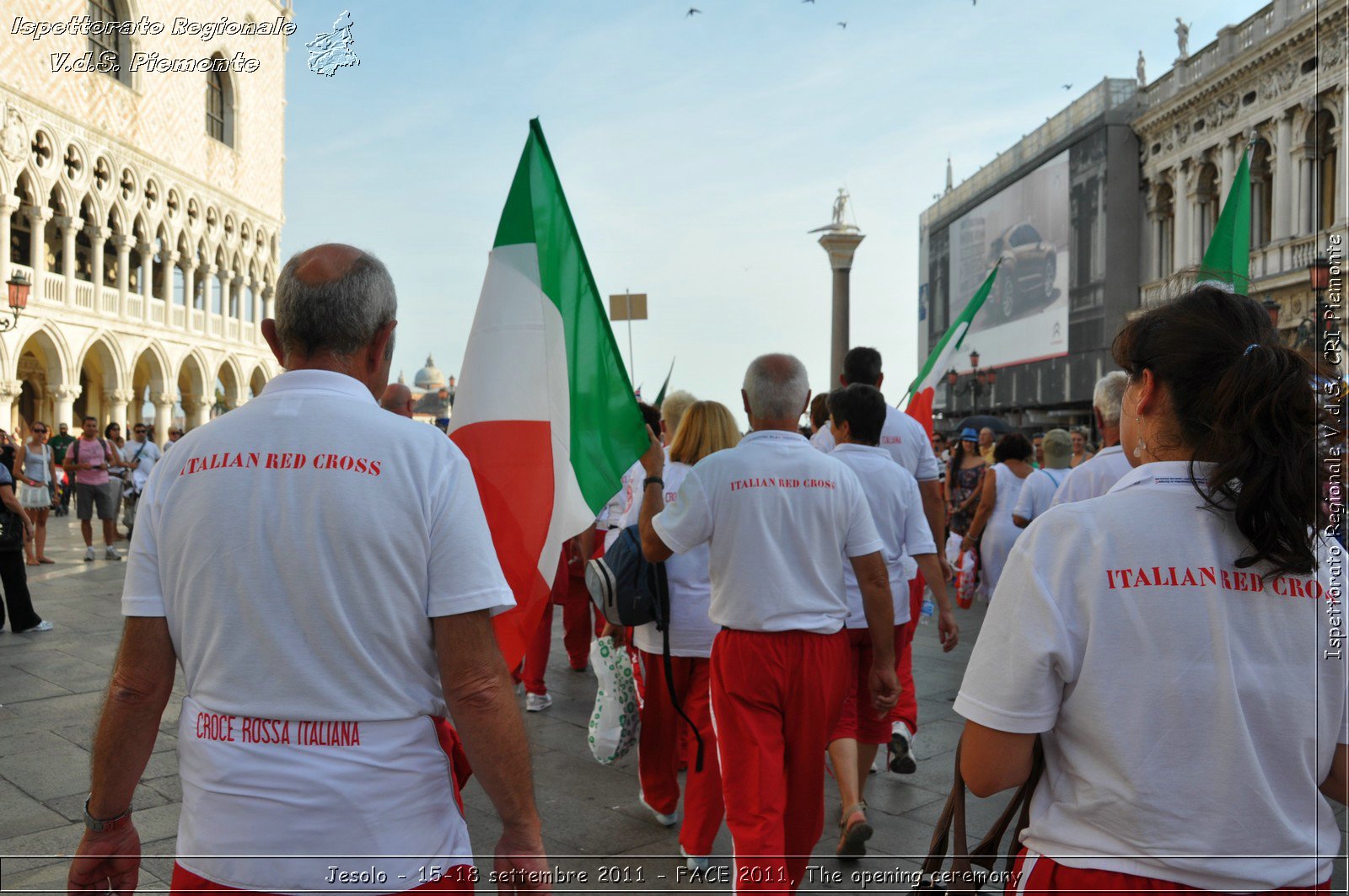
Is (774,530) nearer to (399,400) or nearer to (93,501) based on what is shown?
(399,400)

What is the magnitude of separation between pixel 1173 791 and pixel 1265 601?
299 mm

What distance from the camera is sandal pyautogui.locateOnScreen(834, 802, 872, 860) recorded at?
3705mm

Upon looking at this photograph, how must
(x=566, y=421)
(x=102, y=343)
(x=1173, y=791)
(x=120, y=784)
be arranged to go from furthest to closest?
1. (x=102, y=343)
2. (x=566, y=421)
3. (x=120, y=784)
4. (x=1173, y=791)

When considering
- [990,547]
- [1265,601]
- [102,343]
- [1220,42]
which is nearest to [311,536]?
[1265,601]

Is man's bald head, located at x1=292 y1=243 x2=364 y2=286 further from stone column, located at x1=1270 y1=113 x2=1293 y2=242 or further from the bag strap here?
stone column, located at x1=1270 y1=113 x2=1293 y2=242

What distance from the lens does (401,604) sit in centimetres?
176

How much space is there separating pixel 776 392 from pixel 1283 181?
90.5ft

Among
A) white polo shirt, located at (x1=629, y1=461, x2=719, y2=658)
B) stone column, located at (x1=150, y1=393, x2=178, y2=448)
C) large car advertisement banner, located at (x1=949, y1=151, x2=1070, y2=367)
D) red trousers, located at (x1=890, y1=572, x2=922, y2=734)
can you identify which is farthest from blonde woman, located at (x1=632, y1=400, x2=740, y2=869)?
large car advertisement banner, located at (x1=949, y1=151, x2=1070, y2=367)

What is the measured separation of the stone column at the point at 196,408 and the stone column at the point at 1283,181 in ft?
105

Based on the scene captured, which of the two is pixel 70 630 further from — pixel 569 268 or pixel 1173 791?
pixel 1173 791

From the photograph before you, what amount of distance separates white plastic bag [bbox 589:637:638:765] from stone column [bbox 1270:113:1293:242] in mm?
27182

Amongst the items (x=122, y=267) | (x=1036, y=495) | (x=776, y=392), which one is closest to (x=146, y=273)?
(x=122, y=267)

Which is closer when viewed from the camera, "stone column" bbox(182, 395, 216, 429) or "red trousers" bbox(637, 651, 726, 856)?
"red trousers" bbox(637, 651, 726, 856)

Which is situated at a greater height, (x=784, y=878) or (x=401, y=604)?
(x=401, y=604)
